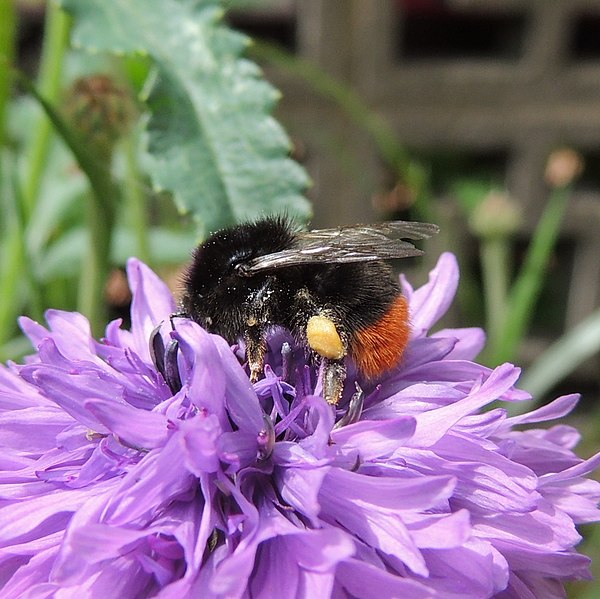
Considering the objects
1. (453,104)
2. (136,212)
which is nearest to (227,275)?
(136,212)

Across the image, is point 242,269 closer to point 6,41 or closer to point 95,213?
point 95,213

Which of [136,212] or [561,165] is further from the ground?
[136,212]

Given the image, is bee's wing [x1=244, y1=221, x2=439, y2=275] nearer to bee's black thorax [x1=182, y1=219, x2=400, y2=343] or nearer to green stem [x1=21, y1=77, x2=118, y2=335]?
bee's black thorax [x1=182, y1=219, x2=400, y2=343]

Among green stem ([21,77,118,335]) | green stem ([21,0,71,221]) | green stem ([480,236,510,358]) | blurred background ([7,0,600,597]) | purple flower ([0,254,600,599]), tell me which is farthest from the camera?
blurred background ([7,0,600,597])

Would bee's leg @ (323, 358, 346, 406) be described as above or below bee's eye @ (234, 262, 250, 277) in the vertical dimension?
below

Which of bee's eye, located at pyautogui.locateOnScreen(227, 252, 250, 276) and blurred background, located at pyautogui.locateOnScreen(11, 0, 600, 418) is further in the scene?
blurred background, located at pyautogui.locateOnScreen(11, 0, 600, 418)

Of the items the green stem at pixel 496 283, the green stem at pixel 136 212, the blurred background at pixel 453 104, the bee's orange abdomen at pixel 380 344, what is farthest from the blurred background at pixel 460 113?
the bee's orange abdomen at pixel 380 344

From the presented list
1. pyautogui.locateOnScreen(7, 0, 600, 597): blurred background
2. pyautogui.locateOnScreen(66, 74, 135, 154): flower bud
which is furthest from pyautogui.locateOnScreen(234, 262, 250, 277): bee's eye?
pyautogui.locateOnScreen(7, 0, 600, 597): blurred background

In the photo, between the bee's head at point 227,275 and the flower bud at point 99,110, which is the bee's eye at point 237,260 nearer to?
the bee's head at point 227,275
